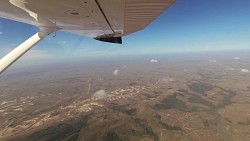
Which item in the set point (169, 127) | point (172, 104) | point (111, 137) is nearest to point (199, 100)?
point (172, 104)

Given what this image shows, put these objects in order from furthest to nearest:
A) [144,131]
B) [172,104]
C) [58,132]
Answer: [172,104], [144,131], [58,132]

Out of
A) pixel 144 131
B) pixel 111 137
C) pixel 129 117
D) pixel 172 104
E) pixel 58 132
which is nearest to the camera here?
pixel 111 137

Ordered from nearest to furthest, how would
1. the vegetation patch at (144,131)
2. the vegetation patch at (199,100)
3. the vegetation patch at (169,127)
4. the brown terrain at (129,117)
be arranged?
the brown terrain at (129,117) → the vegetation patch at (144,131) → the vegetation patch at (169,127) → the vegetation patch at (199,100)

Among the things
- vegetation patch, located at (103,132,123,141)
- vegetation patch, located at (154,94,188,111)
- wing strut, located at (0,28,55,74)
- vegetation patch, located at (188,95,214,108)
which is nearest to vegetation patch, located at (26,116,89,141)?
vegetation patch, located at (103,132,123,141)

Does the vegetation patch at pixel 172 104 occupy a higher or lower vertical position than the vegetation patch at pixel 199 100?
higher

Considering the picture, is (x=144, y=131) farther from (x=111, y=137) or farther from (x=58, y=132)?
(x=58, y=132)

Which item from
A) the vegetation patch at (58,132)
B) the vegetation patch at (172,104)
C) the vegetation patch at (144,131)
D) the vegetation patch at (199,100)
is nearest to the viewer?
the vegetation patch at (58,132)

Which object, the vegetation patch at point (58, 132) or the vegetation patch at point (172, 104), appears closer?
the vegetation patch at point (58, 132)

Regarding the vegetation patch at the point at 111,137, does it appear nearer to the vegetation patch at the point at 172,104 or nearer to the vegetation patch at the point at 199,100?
the vegetation patch at the point at 172,104

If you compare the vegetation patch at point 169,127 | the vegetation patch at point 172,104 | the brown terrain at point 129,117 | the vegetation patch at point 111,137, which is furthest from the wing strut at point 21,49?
the vegetation patch at point 172,104
